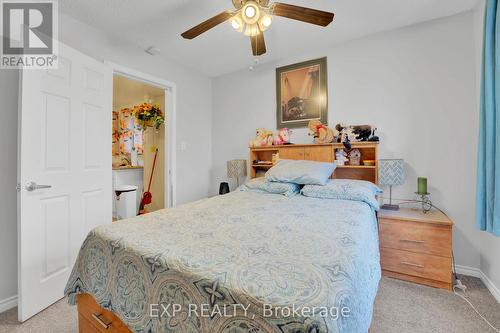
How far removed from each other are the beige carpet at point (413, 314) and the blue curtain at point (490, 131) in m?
0.62

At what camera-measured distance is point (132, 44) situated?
105 inches

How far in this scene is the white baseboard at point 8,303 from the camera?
1.69m

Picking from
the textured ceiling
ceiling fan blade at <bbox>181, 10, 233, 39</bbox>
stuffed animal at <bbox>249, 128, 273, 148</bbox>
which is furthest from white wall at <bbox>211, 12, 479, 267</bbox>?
ceiling fan blade at <bbox>181, 10, 233, 39</bbox>

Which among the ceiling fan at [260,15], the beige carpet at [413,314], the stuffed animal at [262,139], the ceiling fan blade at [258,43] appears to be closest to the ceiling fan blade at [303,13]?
the ceiling fan at [260,15]

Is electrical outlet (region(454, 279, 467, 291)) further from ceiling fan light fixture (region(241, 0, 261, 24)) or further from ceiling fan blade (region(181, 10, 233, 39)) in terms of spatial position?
ceiling fan blade (region(181, 10, 233, 39))

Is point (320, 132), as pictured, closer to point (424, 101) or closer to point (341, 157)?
point (341, 157)

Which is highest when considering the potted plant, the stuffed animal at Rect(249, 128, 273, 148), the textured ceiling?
the textured ceiling

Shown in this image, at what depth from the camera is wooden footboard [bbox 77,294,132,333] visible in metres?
1.07

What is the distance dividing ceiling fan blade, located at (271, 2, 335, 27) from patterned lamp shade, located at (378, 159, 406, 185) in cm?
145

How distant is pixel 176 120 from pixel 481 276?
3813 millimetres

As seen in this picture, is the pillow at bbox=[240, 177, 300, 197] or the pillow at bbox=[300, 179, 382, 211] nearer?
the pillow at bbox=[300, 179, 382, 211]

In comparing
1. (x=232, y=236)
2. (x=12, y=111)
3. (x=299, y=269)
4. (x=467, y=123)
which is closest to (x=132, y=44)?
(x=12, y=111)

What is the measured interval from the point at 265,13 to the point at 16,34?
80.9 inches

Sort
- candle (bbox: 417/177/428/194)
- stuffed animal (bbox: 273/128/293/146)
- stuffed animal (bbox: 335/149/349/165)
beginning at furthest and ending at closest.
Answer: stuffed animal (bbox: 273/128/293/146) < stuffed animal (bbox: 335/149/349/165) < candle (bbox: 417/177/428/194)
